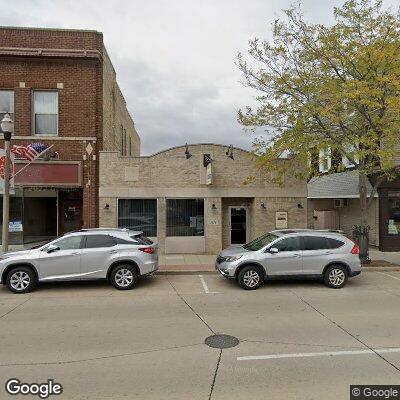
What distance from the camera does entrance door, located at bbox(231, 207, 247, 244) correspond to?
15.6 meters

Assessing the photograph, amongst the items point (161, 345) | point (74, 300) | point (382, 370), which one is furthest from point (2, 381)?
point (382, 370)

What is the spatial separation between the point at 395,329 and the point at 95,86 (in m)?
13.5

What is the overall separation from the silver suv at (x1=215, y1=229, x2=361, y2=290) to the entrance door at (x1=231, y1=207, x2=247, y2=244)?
5.70 meters

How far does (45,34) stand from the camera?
14180 millimetres

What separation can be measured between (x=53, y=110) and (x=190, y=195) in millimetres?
6752

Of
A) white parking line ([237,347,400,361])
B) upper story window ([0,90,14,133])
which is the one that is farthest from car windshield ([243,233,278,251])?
upper story window ([0,90,14,133])

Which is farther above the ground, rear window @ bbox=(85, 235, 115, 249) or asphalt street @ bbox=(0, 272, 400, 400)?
rear window @ bbox=(85, 235, 115, 249)

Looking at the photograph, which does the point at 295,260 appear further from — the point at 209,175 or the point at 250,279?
the point at 209,175

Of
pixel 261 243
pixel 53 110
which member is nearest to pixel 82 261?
pixel 261 243

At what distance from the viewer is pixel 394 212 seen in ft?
53.0

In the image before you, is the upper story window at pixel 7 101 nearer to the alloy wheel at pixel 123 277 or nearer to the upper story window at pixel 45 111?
the upper story window at pixel 45 111

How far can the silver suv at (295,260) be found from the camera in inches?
363

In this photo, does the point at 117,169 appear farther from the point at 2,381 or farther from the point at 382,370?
the point at 382,370

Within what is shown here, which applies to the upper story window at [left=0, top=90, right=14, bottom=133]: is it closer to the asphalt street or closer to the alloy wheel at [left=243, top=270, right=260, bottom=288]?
the asphalt street
